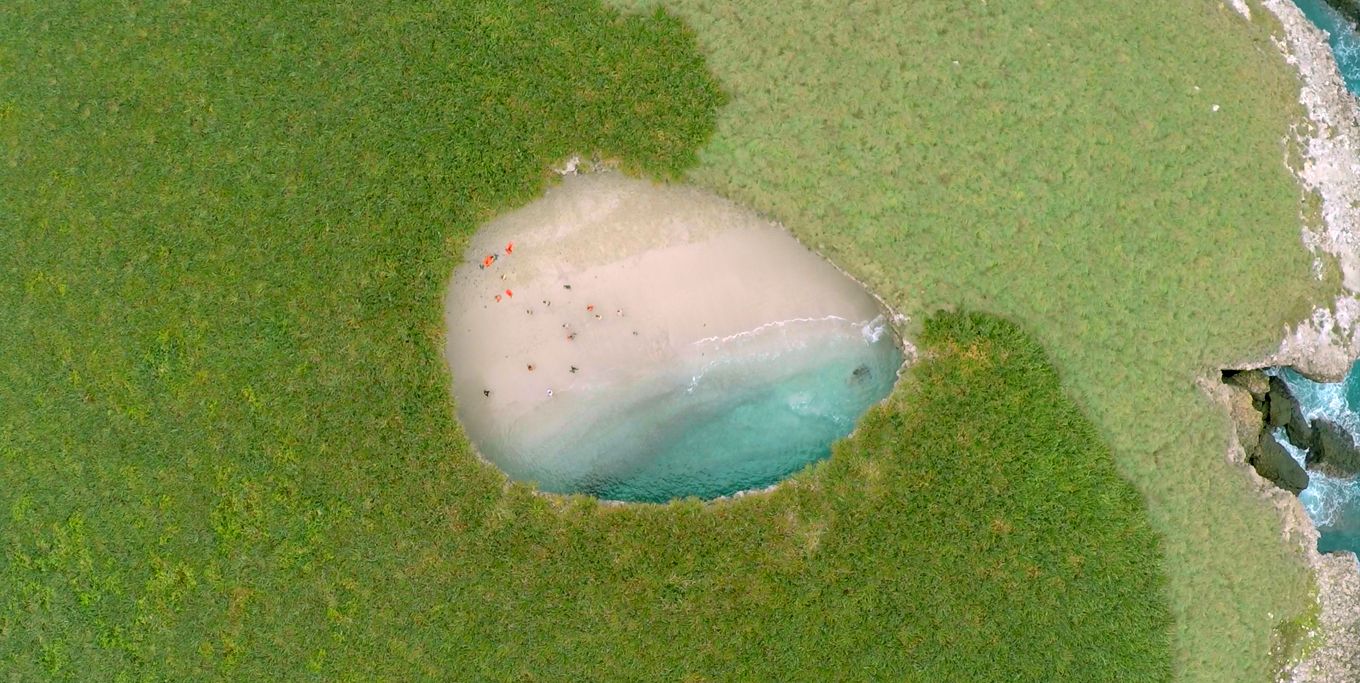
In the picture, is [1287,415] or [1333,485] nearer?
[1287,415]

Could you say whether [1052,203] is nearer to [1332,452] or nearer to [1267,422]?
[1267,422]

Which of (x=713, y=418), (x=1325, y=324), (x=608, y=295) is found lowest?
(x=713, y=418)

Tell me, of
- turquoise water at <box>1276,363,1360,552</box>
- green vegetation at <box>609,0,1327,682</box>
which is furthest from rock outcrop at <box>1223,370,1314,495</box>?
green vegetation at <box>609,0,1327,682</box>

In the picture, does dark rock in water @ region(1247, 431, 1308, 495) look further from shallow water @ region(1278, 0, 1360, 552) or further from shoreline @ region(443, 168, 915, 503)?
shoreline @ region(443, 168, 915, 503)

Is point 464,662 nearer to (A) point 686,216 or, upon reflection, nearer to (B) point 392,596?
(B) point 392,596

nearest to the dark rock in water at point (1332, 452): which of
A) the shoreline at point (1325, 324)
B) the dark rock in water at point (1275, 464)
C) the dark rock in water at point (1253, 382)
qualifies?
the dark rock in water at point (1275, 464)

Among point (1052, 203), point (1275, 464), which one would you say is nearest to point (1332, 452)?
point (1275, 464)
